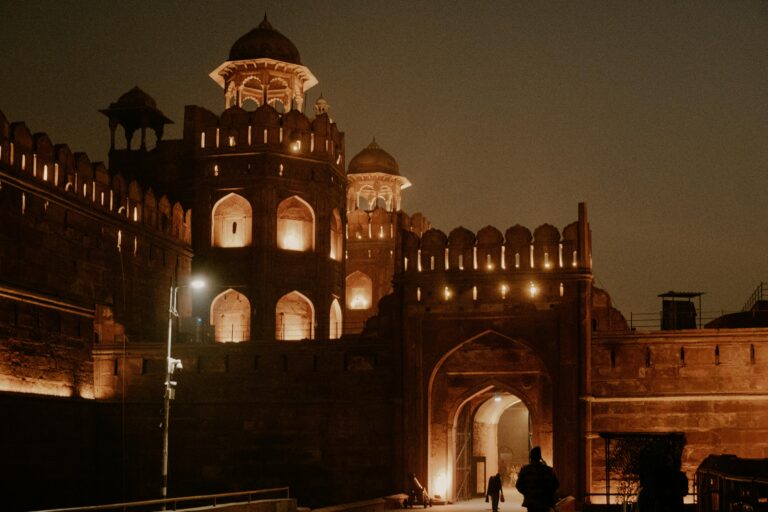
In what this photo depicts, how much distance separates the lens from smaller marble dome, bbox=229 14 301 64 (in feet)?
124

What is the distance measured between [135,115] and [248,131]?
13.3 ft

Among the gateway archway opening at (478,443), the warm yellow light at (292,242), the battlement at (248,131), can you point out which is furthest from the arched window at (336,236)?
the gateway archway opening at (478,443)

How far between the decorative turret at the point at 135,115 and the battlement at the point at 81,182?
3.62 meters

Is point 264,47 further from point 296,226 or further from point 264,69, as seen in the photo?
point 296,226

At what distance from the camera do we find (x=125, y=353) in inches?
1177

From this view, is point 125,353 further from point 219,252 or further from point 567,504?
point 567,504

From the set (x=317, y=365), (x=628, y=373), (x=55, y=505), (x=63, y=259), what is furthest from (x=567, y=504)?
(x=63, y=259)

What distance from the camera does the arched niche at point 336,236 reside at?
3775cm

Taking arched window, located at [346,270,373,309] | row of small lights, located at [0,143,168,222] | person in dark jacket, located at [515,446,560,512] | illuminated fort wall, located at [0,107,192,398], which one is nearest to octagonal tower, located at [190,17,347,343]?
illuminated fort wall, located at [0,107,192,398]

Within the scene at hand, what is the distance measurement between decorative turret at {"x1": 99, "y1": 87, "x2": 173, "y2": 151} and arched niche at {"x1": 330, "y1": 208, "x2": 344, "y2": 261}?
19.0ft

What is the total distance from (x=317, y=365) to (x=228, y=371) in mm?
2174

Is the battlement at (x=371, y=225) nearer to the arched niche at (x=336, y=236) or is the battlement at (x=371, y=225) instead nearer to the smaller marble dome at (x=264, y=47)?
the arched niche at (x=336, y=236)

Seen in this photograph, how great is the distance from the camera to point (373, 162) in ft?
155

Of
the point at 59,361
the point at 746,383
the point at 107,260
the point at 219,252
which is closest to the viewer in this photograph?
the point at 746,383
